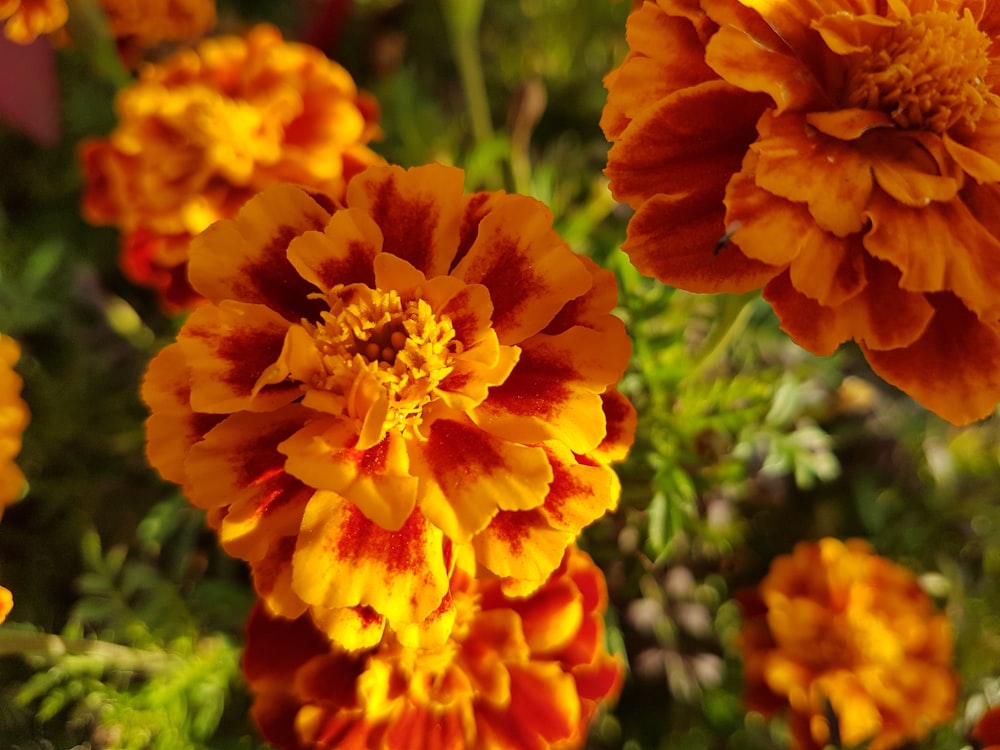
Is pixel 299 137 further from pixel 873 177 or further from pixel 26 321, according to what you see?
pixel 873 177

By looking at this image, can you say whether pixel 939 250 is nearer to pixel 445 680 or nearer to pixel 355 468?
pixel 355 468

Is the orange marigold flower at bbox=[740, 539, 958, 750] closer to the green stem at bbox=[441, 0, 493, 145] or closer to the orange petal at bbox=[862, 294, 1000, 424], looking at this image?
the orange petal at bbox=[862, 294, 1000, 424]

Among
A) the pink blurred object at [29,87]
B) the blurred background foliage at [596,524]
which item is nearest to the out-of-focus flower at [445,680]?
the blurred background foliage at [596,524]

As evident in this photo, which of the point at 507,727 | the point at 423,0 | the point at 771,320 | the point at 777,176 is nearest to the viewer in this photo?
the point at 777,176

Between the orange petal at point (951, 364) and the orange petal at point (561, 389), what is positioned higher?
the orange petal at point (561, 389)

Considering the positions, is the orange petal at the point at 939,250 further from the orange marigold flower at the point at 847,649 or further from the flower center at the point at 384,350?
the orange marigold flower at the point at 847,649

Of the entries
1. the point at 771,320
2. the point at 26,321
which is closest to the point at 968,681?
the point at 771,320
